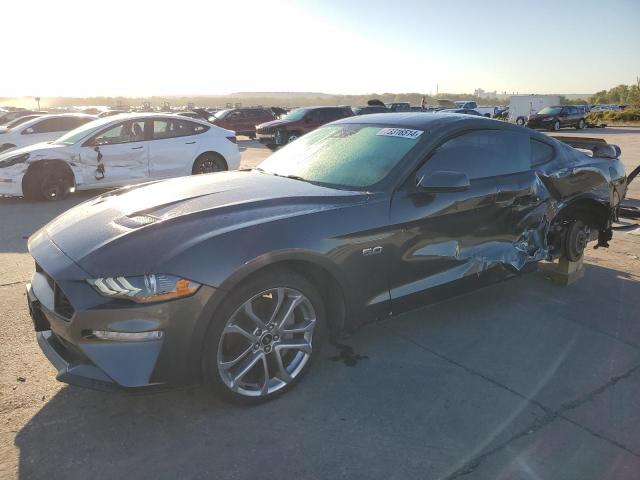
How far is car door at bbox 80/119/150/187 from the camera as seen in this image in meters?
8.93

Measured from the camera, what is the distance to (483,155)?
4.08m

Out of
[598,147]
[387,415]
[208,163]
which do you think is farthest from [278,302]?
[208,163]

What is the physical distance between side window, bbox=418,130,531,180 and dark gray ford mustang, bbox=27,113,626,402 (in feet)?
0.04

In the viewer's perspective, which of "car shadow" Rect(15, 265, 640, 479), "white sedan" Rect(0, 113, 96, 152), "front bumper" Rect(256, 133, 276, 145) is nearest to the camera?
"car shadow" Rect(15, 265, 640, 479)

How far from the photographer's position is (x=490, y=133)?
4184 millimetres

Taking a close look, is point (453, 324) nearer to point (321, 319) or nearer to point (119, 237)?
point (321, 319)

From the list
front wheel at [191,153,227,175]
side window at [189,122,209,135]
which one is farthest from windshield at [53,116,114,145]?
front wheel at [191,153,227,175]

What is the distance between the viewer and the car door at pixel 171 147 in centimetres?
942

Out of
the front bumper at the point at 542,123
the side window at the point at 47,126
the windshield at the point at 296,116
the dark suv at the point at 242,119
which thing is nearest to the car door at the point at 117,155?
the side window at the point at 47,126

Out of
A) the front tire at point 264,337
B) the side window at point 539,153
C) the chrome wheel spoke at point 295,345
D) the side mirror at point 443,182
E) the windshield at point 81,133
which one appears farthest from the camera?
the windshield at point 81,133

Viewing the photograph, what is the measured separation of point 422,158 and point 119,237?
2.03 metres

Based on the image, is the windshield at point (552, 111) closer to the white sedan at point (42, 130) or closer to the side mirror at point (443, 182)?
the white sedan at point (42, 130)

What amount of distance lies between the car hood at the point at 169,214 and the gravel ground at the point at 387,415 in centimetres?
88

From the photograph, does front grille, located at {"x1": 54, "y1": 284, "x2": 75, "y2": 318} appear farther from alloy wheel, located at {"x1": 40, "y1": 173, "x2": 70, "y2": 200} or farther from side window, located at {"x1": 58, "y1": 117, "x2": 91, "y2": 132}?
side window, located at {"x1": 58, "y1": 117, "x2": 91, "y2": 132}
